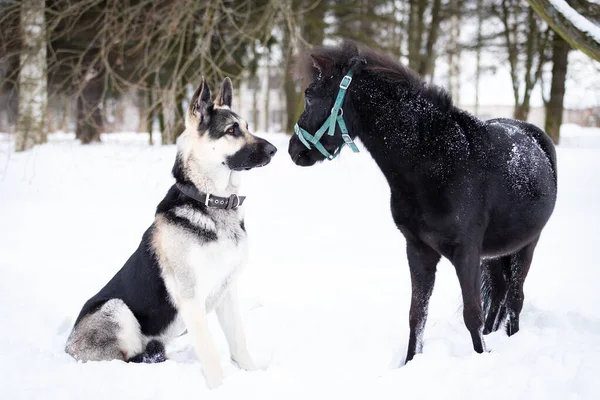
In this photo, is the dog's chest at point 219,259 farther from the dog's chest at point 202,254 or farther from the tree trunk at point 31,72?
the tree trunk at point 31,72

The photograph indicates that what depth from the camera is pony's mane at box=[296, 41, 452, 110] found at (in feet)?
12.4

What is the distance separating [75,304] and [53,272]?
3.73ft

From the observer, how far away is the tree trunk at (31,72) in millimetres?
11152

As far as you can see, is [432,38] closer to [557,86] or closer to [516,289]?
[557,86]

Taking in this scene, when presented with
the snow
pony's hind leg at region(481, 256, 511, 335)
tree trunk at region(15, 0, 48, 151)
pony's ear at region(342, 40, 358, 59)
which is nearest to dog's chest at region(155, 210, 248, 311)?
pony's ear at region(342, 40, 358, 59)

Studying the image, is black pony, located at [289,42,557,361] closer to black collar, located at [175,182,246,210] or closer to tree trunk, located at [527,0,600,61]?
black collar, located at [175,182,246,210]

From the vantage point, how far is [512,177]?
3900mm

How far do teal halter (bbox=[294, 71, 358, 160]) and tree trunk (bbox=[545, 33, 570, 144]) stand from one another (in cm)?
1450

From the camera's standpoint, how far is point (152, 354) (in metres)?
3.97

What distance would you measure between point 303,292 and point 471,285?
8.96 ft

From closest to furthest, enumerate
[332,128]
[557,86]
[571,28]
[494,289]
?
1. [332,128]
2. [494,289]
3. [571,28]
4. [557,86]

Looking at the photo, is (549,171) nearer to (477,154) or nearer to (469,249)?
(477,154)

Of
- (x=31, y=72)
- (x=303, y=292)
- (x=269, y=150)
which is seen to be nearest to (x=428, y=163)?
(x=269, y=150)

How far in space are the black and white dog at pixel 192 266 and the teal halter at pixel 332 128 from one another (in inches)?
12.0
